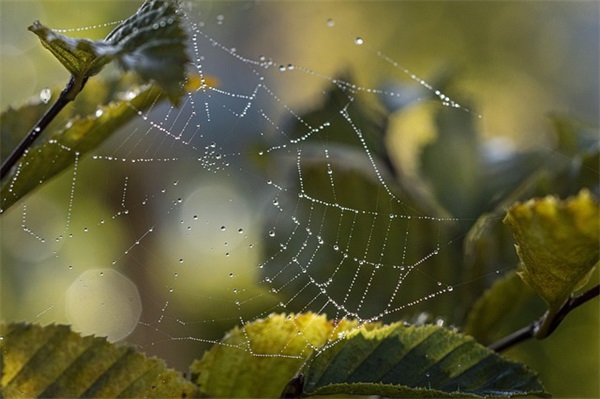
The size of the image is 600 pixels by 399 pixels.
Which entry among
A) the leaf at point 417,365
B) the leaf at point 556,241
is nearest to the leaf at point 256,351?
the leaf at point 417,365

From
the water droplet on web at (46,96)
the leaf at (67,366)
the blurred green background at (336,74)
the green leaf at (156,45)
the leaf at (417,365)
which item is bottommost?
the blurred green background at (336,74)

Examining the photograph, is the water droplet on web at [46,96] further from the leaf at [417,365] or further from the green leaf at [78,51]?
the leaf at [417,365]

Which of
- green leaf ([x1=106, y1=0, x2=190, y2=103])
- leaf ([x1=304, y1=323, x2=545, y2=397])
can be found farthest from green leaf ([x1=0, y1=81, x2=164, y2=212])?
leaf ([x1=304, y1=323, x2=545, y2=397])

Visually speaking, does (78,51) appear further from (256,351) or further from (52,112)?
(256,351)

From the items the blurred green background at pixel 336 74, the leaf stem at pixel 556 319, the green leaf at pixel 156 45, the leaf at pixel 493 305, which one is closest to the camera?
the green leaf at pixel 156 45

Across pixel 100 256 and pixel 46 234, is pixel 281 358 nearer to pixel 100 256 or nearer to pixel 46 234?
pixel 100 256

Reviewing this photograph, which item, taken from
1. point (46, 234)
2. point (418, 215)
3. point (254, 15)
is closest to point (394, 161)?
point (418, 215)

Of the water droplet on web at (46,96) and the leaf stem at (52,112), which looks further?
the water droplet on web at (46,96)
